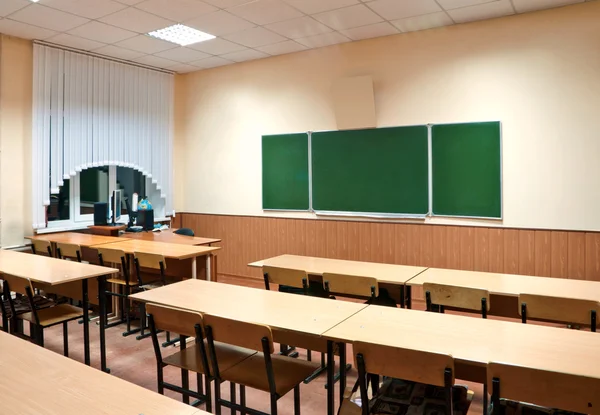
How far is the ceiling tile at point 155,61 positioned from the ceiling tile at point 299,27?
205 centimetres

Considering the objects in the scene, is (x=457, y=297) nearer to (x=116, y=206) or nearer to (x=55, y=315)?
(x=55, y=315)

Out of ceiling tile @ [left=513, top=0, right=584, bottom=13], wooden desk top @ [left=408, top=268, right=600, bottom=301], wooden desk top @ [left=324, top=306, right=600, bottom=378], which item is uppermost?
ceiling tile @ [left=513, top=0, right=584, bottom=13]

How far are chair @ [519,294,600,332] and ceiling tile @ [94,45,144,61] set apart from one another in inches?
218

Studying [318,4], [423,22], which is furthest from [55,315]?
[423,22]

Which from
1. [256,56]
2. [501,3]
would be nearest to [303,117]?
[256,56]

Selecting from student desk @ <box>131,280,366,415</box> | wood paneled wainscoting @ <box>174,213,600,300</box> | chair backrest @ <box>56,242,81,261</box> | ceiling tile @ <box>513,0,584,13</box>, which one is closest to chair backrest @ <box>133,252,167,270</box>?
chair backrest @ <box>56,242,81,261</box>

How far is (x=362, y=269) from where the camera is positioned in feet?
11.9

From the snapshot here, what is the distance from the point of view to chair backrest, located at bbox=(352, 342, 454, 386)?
5.89 ft

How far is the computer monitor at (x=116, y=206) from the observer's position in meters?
6.11

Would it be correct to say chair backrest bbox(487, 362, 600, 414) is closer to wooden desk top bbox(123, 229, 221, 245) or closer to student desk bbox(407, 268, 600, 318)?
student desk bbox(407, 268, 600, 318)

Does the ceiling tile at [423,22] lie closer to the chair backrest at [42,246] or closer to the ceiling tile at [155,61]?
the ceiling tile at [155,61]

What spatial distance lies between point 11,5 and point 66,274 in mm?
2924

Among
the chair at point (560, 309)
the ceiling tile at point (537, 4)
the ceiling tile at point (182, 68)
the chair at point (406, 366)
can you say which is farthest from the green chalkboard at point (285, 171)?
the chair at point (406, 366)

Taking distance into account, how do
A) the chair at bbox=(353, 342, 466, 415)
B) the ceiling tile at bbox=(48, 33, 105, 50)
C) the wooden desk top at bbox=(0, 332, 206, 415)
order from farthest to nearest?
the ceiling tile at bbox=(48, 33, 105, 50), the chair at bbox=(353, 342, 466, 415), the wooden desk top at bbox=(0, 332, 206, 415)
